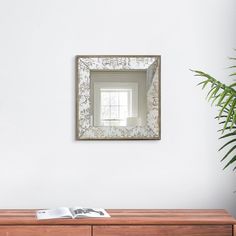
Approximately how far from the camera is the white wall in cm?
303

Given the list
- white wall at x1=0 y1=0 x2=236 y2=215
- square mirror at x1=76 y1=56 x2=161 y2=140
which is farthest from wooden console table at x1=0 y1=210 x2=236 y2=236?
square mirror at x1=76 y1=56 x2=161 y2=140

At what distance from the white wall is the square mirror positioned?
0.06m

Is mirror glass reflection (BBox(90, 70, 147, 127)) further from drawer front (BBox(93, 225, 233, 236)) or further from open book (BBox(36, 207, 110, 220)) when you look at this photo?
drawer front (BBox(93, 225, 233, 236))

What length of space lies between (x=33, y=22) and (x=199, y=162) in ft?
4.97

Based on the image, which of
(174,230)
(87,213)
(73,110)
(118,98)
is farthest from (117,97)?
(174,230)

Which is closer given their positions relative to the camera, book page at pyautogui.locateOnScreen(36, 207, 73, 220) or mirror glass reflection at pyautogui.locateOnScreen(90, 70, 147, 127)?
book page at pyautogui.locateOnScreen(36, 207, 73, 220)

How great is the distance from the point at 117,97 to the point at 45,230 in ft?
3.39

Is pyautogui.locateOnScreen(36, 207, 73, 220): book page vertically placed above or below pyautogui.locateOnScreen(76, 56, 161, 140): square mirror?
below

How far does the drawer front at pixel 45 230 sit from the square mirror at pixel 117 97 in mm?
691

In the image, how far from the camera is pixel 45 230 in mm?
2555

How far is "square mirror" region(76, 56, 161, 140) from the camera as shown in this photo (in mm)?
3023

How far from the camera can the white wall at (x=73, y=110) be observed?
119 inches

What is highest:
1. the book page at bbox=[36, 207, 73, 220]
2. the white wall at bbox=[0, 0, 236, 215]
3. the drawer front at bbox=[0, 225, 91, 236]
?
the white wall at bbox=[0, 0, 236, 215]

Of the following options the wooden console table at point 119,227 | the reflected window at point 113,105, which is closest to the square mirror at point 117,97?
the reflected window at point 113,105
